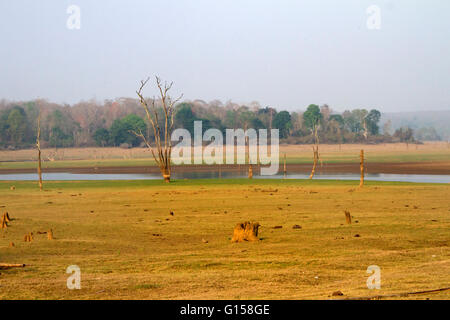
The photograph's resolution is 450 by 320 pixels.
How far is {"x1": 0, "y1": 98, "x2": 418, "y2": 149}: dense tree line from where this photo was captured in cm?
10550

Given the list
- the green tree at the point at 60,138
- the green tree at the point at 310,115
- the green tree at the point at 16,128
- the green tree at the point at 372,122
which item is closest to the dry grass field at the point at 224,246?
the green tree at the point at 60,138

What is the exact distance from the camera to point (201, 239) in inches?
653

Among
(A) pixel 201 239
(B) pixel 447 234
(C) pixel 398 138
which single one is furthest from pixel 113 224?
(C) pixel 398 138

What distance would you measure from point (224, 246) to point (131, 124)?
9228 cm

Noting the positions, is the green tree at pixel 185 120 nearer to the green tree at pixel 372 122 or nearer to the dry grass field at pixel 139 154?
the dry grass field at pixel 139 154

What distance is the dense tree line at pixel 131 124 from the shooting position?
106 metres

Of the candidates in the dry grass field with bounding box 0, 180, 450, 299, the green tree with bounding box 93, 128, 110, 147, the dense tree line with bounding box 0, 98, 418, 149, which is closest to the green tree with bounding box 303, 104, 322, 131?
the dense tree line with bounding box 0, 98, 418, 149

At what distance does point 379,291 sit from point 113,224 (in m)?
12.5

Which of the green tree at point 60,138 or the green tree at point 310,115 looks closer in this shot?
the green tree at point 60,138

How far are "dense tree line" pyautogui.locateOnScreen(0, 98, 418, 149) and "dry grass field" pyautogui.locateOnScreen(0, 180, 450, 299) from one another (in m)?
57.7

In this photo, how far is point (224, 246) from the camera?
15.1 m

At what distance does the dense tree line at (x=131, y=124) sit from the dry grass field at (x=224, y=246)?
5772 centimetres

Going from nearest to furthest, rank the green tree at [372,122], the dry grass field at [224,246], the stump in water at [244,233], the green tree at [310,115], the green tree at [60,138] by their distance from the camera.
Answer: the dry grass field at [224,246]
the stump in water at [244,233]
the green tree at [60,138]
the green tree at [310,115]
the green tree at [372,122]

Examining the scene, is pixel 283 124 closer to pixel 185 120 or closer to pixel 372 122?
pixel 185 120
